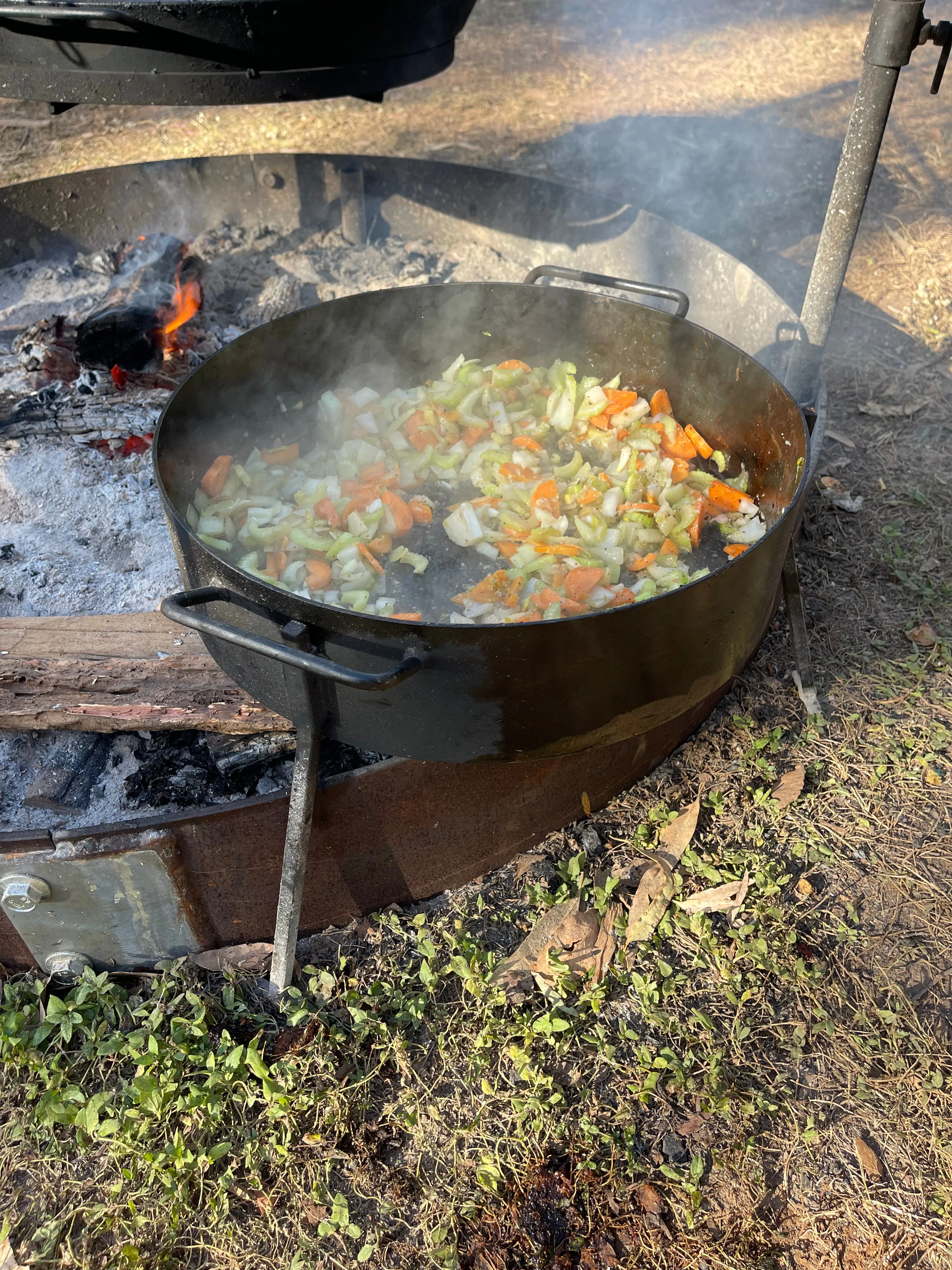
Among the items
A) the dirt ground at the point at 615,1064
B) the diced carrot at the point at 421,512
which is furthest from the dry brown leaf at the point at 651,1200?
the diced carrot at the point at 421,512

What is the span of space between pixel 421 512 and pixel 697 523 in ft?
3.39

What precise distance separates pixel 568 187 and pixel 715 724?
335 centimetres

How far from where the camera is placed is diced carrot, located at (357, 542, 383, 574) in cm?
317

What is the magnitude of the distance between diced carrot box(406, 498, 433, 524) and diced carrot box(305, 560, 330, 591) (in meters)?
0.47

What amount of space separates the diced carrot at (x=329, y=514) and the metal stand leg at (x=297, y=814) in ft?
3.34

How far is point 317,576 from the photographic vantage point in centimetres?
310

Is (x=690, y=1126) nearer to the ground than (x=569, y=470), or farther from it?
nearer to the ground

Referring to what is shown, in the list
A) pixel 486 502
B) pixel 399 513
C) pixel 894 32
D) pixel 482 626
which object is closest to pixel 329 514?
pixel 399 513

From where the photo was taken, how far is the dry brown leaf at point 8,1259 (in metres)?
2.39

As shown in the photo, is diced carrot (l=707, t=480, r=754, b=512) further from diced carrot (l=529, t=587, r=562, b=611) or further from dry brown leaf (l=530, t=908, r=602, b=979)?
dry brown leaf (l=530, t=908, r=602, b=979)

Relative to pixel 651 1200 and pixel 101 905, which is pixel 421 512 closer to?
pixel 101 905

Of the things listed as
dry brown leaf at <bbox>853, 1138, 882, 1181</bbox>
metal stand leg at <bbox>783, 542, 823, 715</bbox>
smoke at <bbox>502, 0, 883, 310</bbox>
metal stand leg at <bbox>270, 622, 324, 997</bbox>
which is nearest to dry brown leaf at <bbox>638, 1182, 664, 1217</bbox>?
dry brown leaf at <bbox>853, 1138, 882, 1181</bbox>

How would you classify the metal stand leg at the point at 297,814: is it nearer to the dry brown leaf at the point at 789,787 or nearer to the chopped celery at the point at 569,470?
the chopped celery at the point at 569,470

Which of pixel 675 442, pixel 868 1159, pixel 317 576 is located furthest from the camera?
pixel 675 442
